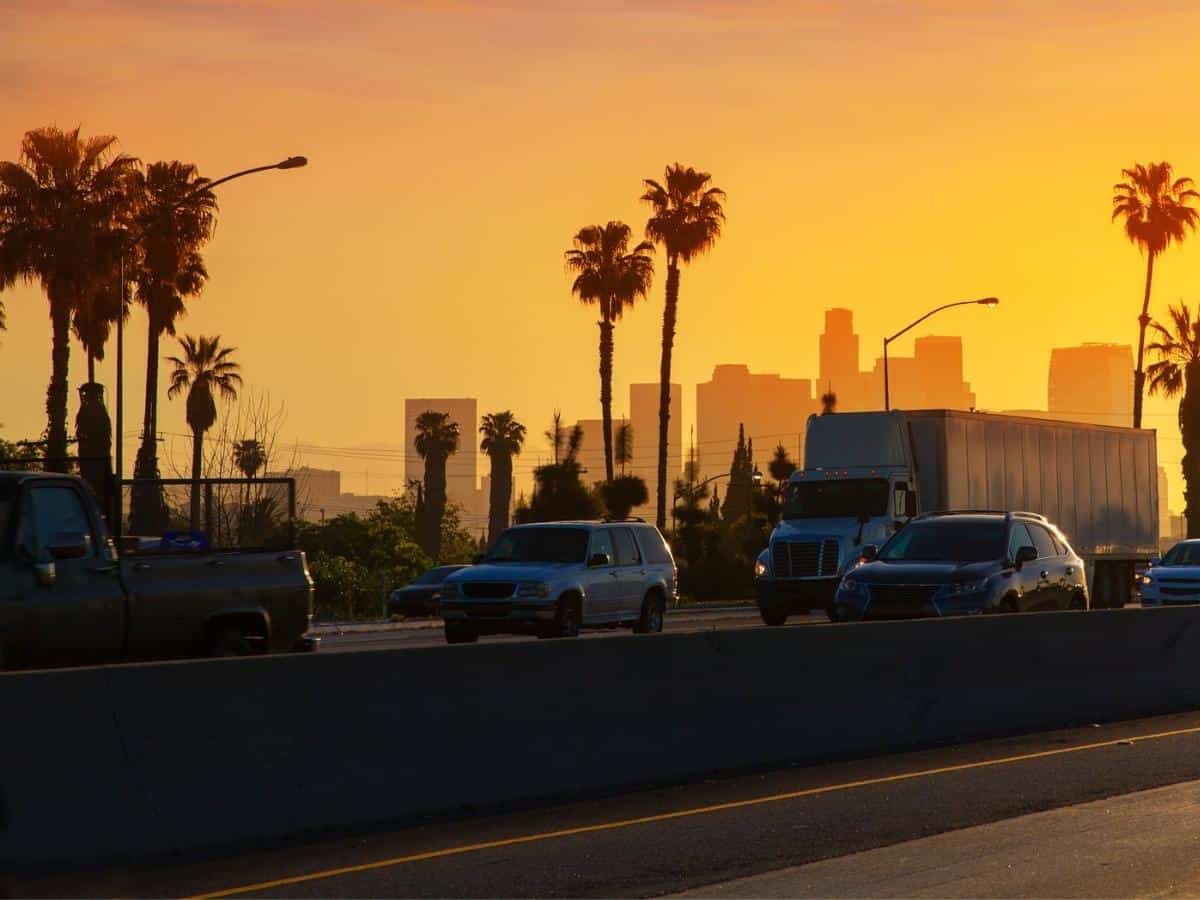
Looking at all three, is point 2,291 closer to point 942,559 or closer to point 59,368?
point 59,368

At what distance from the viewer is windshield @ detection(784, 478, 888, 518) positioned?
126ft

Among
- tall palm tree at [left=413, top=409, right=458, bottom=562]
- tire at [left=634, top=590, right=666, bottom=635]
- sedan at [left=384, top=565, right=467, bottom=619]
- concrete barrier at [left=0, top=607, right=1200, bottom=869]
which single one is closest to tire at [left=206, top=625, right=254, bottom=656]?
concrete barrier at [left=0, top=607, right=1200, bottom=869]

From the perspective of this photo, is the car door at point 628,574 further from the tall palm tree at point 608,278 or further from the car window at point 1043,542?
the tall palm tree at point 608,278

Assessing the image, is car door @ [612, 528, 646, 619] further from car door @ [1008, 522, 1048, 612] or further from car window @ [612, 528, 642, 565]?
car door @ [1008, 522, 1048, 612]

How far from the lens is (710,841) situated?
12141 millimetres

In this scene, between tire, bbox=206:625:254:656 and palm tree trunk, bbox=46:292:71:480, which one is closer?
tire, bbox=206:625:254:656

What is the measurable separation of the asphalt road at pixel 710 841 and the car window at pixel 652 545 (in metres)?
16.1

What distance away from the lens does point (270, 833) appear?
39.5 ft

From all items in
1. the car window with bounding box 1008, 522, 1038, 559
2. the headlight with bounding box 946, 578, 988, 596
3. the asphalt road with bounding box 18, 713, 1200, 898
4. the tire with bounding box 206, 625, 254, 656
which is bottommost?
the asphalt road with bounding box 18, 713, 1200, 898

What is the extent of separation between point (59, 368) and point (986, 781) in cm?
5165

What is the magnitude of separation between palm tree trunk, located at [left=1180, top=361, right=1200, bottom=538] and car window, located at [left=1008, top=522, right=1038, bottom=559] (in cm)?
6780

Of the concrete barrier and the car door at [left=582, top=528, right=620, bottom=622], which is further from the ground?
the car door at [left=582, top=528, right=620, bottom=622]

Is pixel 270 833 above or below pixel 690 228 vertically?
below

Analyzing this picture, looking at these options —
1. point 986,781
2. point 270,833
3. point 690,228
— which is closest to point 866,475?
point 986,781
